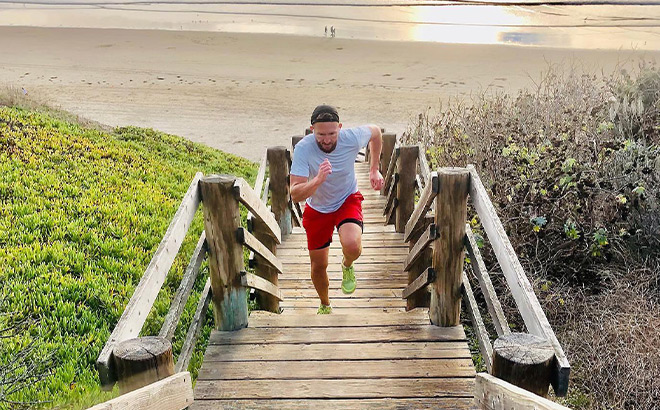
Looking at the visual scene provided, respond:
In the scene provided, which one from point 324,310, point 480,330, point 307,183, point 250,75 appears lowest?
point 324,310

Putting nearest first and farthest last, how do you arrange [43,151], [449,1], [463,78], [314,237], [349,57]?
[314,237]
[43,151]
[463,78]
[349,57]
[449,1]

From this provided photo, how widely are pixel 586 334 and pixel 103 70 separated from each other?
23.1m

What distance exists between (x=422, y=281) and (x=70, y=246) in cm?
366

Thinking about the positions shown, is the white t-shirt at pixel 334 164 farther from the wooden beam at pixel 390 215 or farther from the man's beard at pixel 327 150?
the wooden beam at pixel 390 215

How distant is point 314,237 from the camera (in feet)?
14.2

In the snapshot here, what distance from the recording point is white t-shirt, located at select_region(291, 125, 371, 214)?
13.1ft

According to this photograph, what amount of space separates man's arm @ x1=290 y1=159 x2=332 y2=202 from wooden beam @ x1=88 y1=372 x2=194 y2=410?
1597mm

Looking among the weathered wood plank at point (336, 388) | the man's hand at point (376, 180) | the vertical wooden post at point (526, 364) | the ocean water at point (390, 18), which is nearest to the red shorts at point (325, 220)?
the man's hand at point (376, 180)

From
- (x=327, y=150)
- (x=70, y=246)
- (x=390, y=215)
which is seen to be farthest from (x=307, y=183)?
(x=390, y=215)

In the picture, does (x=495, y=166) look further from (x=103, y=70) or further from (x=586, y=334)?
(x=103, y=70)

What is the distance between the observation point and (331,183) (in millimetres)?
4211

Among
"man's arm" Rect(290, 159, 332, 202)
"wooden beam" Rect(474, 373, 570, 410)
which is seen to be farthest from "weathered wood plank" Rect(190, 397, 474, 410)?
"man's arm" Rect(290, 159, 332, 202)

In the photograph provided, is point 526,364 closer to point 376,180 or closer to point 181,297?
point 181,297

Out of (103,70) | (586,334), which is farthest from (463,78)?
(586,334)
